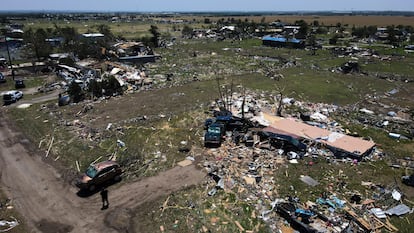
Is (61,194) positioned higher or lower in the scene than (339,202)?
lower

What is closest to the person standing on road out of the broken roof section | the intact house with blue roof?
the broken roof section

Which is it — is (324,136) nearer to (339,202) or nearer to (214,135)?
(339,202)

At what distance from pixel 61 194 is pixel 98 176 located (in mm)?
2268

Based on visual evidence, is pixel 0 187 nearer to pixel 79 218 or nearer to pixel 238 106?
pixel 79 218

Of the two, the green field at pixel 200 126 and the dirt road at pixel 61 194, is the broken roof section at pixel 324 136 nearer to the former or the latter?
the green field at pixel 200 126

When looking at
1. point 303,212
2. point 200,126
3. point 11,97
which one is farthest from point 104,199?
point 11,97

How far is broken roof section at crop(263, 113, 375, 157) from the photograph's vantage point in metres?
20.1

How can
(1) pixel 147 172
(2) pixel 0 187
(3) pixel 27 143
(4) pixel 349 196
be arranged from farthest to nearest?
(3) pixel 27 143 < (1) pixel 147 172 < (2) pixel 0 187 < (4) pixel 349 196

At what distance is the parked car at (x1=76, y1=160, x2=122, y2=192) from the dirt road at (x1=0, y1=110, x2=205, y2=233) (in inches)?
24.2

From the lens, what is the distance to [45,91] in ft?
117

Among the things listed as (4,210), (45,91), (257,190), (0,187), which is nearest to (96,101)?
(45,91)

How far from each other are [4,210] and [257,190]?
13364mm

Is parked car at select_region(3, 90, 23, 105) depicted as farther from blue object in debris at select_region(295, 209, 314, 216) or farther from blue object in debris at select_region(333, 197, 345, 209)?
blue object in debris at select_region(333, 197, 345, 209)

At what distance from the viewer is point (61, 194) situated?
16.7 metres
